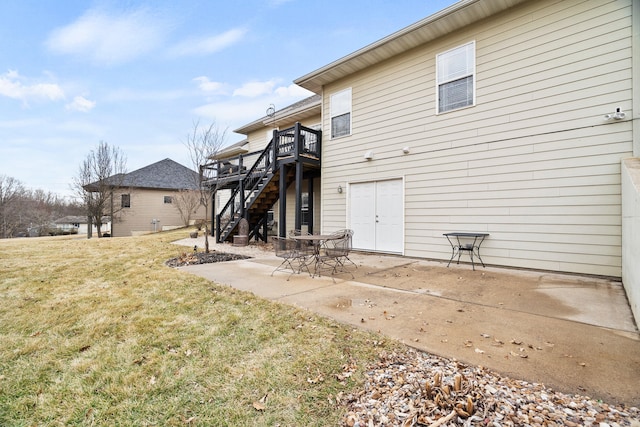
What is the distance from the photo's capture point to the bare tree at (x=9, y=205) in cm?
2996

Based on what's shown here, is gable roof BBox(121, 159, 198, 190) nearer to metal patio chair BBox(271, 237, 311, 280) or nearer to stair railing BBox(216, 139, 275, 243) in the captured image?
stair railing BBox(216, 139, 275, 243)

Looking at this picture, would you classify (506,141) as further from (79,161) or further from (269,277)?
(79,161)

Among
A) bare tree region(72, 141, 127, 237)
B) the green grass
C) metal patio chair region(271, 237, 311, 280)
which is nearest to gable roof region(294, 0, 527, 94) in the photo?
metal patio chair region(271, 237, 311, 280)

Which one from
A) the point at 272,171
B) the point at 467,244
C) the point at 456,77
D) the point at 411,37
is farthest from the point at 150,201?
the point at 467,244

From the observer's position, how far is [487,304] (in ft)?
12.7

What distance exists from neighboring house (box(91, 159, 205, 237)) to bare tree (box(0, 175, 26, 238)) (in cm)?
1781

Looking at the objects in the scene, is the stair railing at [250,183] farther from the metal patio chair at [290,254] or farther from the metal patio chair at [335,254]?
the metal patio chair at [335,254]

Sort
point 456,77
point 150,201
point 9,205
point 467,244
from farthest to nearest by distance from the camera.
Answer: point 9,205, point 150,201, point 456,77, point 467,244

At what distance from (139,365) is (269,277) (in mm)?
3142

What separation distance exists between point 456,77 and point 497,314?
19.1 ft

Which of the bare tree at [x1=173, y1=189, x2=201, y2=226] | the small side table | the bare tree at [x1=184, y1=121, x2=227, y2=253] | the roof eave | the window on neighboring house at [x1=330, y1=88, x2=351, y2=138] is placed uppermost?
the roof eave

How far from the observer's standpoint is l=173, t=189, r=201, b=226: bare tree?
77.8 feet

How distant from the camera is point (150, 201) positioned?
2488 cm

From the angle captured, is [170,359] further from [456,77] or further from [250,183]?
[250,183]
